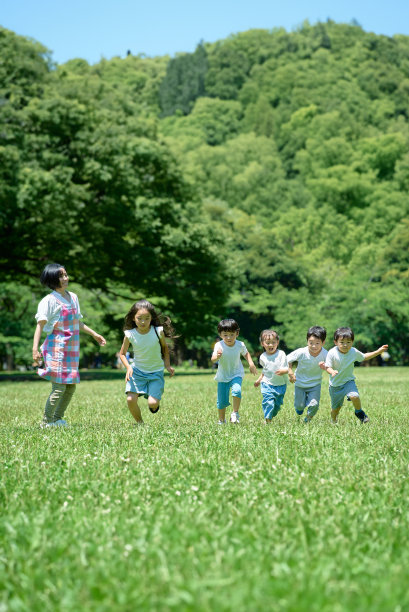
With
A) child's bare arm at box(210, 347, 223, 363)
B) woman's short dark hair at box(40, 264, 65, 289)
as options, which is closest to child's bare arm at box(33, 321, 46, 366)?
woman's short dark hair at box(40, 264, 65, 289)

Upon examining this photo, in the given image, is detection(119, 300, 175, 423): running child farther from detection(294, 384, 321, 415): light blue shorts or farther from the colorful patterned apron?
detection(294, 384, 321, 415): light blue shorts

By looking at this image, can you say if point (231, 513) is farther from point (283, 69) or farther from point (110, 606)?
point (283, 69)

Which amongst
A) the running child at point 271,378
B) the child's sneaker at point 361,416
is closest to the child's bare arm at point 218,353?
the running child at point 271,378

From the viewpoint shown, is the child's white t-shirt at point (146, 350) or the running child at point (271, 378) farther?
the running child at point (271, 378)

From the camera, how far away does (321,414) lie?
36.1 feet

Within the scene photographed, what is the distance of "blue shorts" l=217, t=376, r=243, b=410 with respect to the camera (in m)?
9.61

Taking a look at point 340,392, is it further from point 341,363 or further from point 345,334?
point 345,334

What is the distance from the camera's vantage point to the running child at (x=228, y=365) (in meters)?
9.62

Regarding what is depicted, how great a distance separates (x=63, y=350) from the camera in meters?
8.70

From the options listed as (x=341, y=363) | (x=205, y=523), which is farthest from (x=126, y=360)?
(x=205, y=523)

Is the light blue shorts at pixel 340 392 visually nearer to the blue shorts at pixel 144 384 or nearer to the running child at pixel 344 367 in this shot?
the running child at pixel 344 367

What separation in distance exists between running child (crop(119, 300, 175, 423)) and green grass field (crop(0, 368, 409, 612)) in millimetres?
1910

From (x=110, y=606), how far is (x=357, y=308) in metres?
44.4

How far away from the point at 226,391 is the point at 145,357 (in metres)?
1.38
